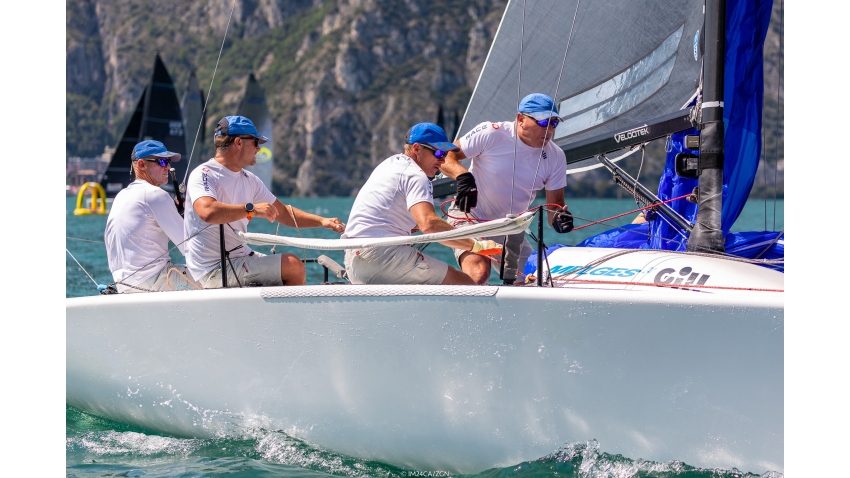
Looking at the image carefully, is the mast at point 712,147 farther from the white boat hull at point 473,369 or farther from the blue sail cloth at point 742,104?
the white boat hull at point 473,369

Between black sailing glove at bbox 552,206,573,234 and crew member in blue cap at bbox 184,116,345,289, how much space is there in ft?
3.06

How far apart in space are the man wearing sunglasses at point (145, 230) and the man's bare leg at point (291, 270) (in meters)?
0.61

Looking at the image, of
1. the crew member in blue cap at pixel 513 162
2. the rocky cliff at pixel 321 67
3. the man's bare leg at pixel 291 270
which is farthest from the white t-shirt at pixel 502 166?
the rocky cliff at pixel 321 67

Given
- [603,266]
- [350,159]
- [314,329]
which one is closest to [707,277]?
[603,266]

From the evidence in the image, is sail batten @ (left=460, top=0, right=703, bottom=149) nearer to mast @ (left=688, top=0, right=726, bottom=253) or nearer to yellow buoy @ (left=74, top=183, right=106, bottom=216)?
mast @ (left=688, top=0, right=726, bottom=253)

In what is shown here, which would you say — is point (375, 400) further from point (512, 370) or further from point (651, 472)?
point (651, 472)

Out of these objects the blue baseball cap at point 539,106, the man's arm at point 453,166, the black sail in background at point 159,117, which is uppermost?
the black sail in background at point 159,117

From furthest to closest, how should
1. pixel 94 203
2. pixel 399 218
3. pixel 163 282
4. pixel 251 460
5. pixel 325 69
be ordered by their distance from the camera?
1. pixel 325 69
2. pixel 94 203
3. pixel 163 282
4. pixel 399 218
5. pixel 251 460

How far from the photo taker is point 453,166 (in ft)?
13.1

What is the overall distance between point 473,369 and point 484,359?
6 cm

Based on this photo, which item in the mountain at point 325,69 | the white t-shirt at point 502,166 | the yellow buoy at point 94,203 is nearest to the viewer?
the white t-shirt at point 502,166

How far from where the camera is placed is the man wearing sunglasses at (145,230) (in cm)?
426

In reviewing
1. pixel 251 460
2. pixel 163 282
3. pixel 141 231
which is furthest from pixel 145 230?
pixel 251 460

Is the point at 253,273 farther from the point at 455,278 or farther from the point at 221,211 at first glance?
the point at 455,278
